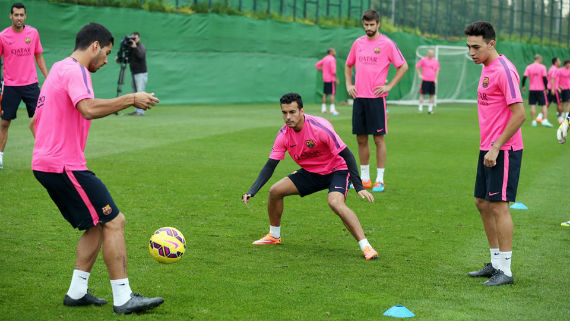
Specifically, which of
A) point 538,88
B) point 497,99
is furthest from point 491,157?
point 538,88

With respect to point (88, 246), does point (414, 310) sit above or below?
below

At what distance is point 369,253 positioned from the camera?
7.30 m

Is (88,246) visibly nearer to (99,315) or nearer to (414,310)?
(99,315)

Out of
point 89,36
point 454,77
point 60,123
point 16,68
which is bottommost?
point 454,77

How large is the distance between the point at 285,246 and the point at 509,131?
268 cm

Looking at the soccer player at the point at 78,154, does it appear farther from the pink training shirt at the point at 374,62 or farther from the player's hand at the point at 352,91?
the pink training shirt at the point at 374,62

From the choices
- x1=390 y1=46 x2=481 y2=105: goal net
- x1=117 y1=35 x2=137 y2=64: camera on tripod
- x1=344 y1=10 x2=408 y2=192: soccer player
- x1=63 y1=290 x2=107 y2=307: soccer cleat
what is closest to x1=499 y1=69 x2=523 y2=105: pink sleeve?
x1=63 y1=290 x2=107 y2=307: soccer cleat

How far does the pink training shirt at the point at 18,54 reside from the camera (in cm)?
1215

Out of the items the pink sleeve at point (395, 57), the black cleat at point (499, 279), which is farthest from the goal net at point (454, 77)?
the black cleat at point (499, 279)

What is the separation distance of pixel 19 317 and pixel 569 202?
27.3 ft

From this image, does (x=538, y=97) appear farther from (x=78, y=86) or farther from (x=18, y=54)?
(x=78, y=86)

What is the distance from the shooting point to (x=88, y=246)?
564cm

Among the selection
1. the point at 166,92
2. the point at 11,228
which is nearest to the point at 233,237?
the point at 11,228

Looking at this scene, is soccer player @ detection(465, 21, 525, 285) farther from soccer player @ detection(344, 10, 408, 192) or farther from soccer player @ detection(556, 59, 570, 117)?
soccer player @ detection(556, 59, 570, 117)
